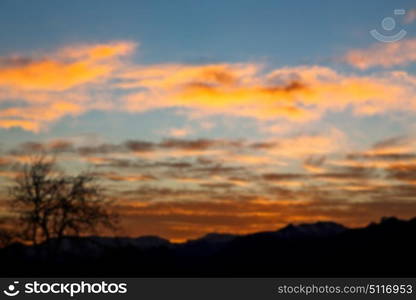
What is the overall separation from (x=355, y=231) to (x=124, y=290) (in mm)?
133340

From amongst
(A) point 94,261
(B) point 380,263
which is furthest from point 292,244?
(A) point 94,261

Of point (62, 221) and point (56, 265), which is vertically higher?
point (62, 221)

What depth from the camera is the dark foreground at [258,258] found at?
152 ft

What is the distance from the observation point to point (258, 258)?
198m

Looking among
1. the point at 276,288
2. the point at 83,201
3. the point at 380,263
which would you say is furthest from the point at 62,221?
the point at 380,263

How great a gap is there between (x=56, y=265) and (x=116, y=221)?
5922mm

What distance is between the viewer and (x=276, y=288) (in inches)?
1351

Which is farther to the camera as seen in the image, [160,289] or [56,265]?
[56,265]

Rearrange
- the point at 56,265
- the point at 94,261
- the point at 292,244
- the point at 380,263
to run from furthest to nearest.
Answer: the point at 292,244 → the point at 380,263 → the point at 94,261 → the point at 56,265

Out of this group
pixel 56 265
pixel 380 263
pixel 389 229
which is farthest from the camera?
pixel 389 229

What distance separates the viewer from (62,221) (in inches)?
1852

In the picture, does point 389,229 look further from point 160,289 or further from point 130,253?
point 160,289

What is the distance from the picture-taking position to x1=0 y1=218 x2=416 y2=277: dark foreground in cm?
4647

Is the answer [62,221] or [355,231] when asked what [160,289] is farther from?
[355,231]
